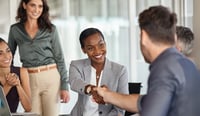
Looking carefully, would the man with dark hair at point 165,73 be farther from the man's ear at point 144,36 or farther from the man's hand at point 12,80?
the man's hand at point 12,80

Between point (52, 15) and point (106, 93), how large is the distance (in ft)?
12.3

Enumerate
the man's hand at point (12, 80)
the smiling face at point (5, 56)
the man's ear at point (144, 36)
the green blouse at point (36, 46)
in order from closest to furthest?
the man's ear at point (144, 36) → the man's hand at point (12, 80) → the smiling face at point (5, 56) → the green blouse at point (36, 46)

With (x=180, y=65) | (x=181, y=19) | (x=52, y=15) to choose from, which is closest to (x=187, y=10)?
(x=181, y=19)

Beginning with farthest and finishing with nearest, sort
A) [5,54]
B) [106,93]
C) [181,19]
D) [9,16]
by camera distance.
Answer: [181,19] → [9,16] → [5,54] → [106,93]

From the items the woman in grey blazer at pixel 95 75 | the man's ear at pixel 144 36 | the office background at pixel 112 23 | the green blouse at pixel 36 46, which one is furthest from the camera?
the office background at pixel 112 23

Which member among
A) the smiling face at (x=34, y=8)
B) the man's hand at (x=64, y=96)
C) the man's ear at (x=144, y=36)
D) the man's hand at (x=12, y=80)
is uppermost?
the smiling face at (x=34, y=8)

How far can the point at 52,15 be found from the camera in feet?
18.5

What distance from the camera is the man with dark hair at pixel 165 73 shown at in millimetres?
1405

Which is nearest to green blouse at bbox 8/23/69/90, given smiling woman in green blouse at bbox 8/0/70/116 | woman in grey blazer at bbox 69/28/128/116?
smiling woman in green blouse at bbox 8/0/70/116

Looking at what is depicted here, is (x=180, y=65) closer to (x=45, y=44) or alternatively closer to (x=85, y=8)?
(x=45, y=44)

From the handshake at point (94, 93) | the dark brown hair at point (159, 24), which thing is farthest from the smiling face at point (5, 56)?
the dark brown hair at point (159, 24)

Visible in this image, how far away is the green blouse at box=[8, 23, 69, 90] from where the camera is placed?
3.61 m

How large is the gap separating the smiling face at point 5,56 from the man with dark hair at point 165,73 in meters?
2.14

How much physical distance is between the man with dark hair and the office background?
413 cm
